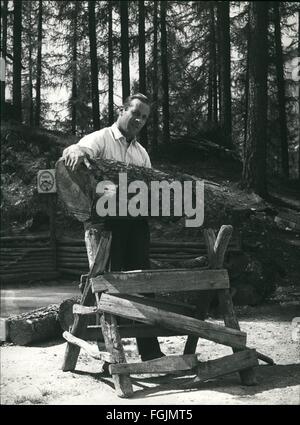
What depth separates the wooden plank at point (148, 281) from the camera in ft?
15.2

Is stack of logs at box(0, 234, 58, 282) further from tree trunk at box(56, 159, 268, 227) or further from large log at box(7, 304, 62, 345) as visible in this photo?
tree trunk at box(56, 159, 268, 227)

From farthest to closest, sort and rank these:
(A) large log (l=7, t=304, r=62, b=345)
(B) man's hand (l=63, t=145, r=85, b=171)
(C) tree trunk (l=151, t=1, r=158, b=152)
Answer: (C) tree trunk (l=151, t=1, r=158, b=152), (A) large log (l=7, t=304, r=62, b=345), (B) man's hand (l=63, t=145, r=85, b=171)

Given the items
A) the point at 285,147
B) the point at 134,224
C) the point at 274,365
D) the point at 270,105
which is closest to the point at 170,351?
the point at 274,365

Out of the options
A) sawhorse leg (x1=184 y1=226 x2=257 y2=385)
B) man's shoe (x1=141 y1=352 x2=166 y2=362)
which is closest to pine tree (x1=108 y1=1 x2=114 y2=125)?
sawhorse leg (x1=184 y1=226 x2=257 y2=385)

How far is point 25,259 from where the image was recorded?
41.5 ft

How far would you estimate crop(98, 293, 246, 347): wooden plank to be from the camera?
181 inches

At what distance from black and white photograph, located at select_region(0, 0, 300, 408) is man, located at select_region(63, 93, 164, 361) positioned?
1 cm

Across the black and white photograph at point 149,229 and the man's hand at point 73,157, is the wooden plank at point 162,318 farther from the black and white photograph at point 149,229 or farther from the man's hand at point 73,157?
the man's hand at point 73,157

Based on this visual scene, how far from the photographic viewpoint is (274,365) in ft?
17.4

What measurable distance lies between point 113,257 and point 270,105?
19428mm

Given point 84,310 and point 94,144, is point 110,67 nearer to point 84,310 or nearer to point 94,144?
point 94,144

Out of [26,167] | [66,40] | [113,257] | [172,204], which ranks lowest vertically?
[113,257]

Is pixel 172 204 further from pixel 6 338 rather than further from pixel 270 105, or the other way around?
pixel 270 105

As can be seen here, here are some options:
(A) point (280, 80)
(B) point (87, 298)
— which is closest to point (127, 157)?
(B) point (87, 298)
